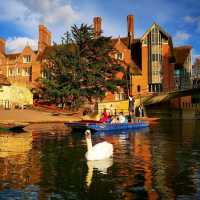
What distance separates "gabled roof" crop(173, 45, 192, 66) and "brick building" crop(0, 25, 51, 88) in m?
31.8

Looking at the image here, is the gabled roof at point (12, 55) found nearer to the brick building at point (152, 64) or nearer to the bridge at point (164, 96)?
the brick building at point (152, 64)

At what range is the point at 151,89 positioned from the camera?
274 feet

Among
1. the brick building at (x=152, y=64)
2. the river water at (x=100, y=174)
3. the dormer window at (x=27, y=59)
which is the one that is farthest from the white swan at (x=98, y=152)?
the dormer window at (x=27, y=59)

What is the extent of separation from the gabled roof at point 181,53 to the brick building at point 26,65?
31.8 m

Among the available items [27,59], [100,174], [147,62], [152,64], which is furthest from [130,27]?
[100,174]

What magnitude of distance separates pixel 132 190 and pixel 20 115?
1715 inches

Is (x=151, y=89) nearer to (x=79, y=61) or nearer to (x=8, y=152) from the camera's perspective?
(x=79, y=61)

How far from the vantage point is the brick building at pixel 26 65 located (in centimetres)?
8875

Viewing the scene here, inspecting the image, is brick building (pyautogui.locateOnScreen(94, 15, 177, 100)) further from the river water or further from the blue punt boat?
the river water

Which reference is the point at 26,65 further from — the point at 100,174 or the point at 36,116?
the point at 100,174

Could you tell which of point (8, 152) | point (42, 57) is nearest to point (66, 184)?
point (8, 152)

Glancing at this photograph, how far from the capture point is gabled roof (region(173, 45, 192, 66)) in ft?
286

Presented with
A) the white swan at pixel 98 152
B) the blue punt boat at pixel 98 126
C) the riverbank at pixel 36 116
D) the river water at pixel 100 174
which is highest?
the riverbank at pixel 36 116

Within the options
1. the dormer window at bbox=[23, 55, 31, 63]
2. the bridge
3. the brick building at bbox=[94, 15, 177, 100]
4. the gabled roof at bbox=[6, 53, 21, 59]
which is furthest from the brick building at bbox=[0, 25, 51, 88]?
the bridge
